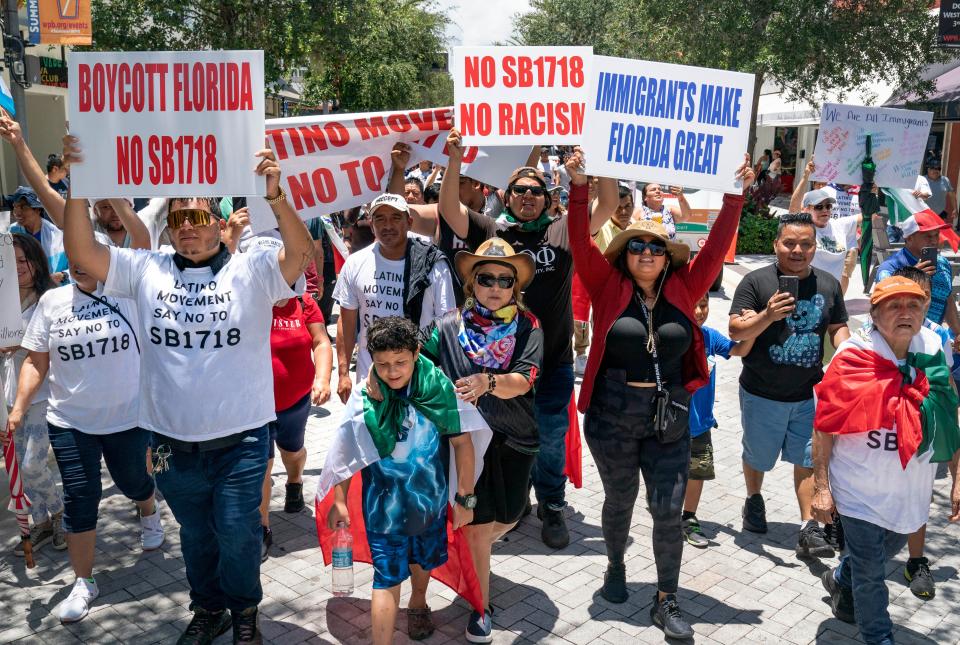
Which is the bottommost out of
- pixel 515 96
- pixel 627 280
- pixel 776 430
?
pixel 776 430

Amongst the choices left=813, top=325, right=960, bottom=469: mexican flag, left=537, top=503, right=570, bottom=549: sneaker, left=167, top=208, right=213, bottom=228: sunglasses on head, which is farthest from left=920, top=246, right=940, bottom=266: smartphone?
left=167, top=208, right=213, bottom=228: sunglasses on head

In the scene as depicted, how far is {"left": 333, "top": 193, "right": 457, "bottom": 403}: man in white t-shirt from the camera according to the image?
5.16m

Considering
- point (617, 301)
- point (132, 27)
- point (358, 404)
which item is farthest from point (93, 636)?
point (132, 27)

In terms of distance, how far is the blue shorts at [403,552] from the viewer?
13.1ft

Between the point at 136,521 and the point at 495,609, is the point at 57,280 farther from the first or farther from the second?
the point at 495,609

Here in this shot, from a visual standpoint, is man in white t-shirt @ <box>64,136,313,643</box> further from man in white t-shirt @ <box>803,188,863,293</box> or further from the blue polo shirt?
man in white t-shirt @ <box>803,188,863,293</box>

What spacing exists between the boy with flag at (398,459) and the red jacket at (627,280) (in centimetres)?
83

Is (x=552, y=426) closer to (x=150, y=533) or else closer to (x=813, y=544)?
(x=813, y=544)

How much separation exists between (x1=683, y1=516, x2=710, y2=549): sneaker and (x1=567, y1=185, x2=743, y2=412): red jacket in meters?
1.26

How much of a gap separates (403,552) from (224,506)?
2.69 feet

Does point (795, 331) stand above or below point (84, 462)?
above

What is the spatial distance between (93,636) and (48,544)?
49.8 inches

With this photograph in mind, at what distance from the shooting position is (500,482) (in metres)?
4.44

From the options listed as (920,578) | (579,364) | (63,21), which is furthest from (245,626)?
(63,21)
